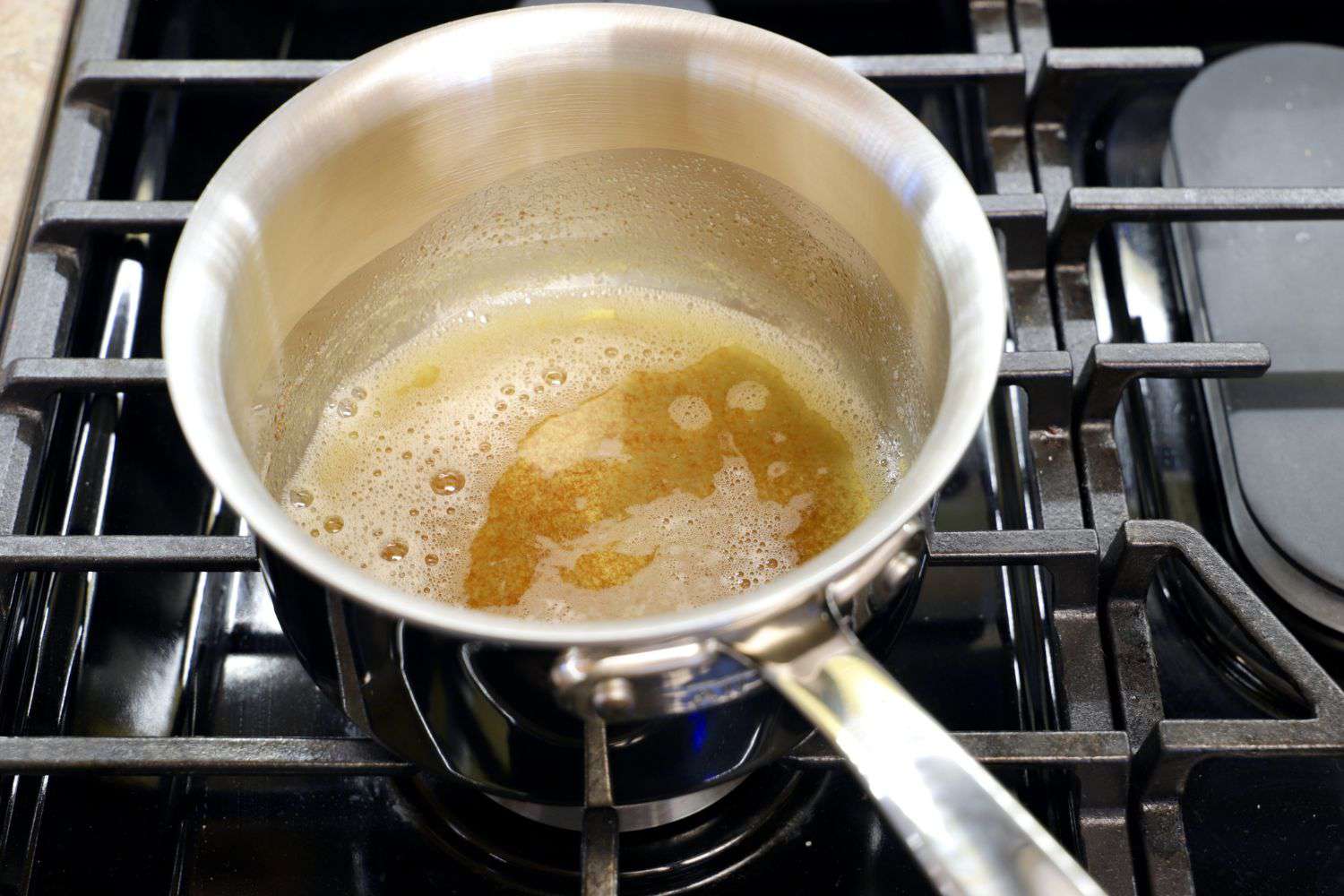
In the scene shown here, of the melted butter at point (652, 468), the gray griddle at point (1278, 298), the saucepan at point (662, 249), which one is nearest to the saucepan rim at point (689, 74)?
the saucepan at point (662, 249)

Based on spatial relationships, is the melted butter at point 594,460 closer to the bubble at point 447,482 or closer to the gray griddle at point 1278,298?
the bubble at point 447,482

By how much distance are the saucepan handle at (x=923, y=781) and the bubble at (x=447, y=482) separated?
9.7 inches

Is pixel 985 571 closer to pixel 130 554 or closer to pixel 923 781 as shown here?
pixel 923 781

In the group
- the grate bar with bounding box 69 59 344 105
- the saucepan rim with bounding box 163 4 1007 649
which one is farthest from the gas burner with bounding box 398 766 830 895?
the grate bar with bounding box 69 59 344 105

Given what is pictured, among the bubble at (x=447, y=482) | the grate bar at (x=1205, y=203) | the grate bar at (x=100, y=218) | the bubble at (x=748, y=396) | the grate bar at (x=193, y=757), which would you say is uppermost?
the grate bar at (x=100, y=218)

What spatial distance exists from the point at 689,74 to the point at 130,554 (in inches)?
11.6

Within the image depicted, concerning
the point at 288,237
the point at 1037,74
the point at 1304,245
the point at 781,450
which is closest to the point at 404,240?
the point at 288,237

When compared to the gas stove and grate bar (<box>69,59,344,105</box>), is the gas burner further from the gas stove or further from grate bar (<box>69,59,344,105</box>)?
grate bar (<box>69,59,344,105</box>)

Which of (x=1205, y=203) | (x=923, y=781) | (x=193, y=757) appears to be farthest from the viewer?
(x=1205, y=203)

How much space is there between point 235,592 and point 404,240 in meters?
0.18

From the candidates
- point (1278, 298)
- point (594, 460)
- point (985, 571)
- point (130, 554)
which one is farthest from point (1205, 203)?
point (130, 554)

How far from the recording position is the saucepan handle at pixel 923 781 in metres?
0.34

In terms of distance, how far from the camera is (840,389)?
0.62 meters

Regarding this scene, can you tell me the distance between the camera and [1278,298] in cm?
63
